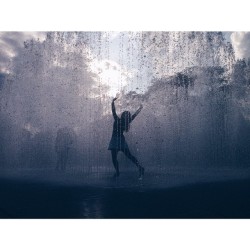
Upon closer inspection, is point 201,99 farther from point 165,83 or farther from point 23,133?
point 23,133

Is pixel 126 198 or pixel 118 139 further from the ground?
pixel 118 139

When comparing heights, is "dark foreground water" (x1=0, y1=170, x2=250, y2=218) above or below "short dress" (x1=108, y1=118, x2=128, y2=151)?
below

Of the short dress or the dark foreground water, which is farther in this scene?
the short dress

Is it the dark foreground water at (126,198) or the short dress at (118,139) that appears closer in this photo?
the dark foreground water at (126,198)

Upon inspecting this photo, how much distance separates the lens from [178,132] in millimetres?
14836

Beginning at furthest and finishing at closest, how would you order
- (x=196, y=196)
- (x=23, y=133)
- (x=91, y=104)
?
(x=23, y=133)
(x=91, y=104)
(x=196, y=196)

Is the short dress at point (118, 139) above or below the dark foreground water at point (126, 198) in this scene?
above

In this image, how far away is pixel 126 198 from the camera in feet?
19.7

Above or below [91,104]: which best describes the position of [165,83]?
above

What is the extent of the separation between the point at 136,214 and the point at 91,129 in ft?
28.5

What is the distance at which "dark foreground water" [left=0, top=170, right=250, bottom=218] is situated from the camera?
5379 millimetres

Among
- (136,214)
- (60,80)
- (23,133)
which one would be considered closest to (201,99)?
(60,80)

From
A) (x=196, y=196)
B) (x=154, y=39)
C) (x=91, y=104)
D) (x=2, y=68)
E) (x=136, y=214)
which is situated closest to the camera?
(x=136, y=214)

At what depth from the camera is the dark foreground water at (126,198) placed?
5.38 metres
